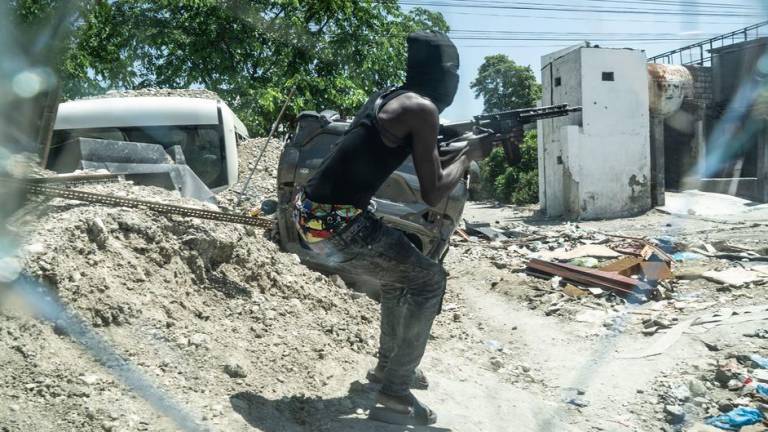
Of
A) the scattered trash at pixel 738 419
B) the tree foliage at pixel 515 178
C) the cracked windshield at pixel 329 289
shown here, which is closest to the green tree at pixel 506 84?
the tree foliage at pixel 515 178

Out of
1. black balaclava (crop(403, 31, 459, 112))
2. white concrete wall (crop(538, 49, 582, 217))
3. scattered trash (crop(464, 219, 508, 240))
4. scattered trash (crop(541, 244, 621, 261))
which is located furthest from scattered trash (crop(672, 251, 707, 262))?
white concrete wall (crop(538, 49, 582, 217))

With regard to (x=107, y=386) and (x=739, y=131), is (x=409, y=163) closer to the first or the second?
(x=107, y=386)

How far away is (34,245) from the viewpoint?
2846mm

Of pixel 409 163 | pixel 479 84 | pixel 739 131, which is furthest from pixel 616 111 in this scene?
pixel 479 84

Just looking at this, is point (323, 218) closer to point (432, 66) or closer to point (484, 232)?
point (432, 66)

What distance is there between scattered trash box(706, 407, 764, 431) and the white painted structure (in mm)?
13222

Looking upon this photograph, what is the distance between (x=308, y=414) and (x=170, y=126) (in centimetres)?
803

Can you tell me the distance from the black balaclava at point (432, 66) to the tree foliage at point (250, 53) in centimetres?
1455

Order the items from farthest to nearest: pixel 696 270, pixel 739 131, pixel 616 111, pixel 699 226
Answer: pixel 739 131 → pixel 616 111 → pixel 699 226 → pixel 696 270

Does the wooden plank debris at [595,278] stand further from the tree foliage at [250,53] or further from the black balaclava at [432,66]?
the tree foliage at [250,53]

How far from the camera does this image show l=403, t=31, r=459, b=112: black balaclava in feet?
9.59

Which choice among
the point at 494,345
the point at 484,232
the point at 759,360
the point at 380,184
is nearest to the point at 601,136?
the point at 484,232

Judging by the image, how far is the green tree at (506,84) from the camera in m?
34.7

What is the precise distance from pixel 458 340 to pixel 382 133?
2601mm
